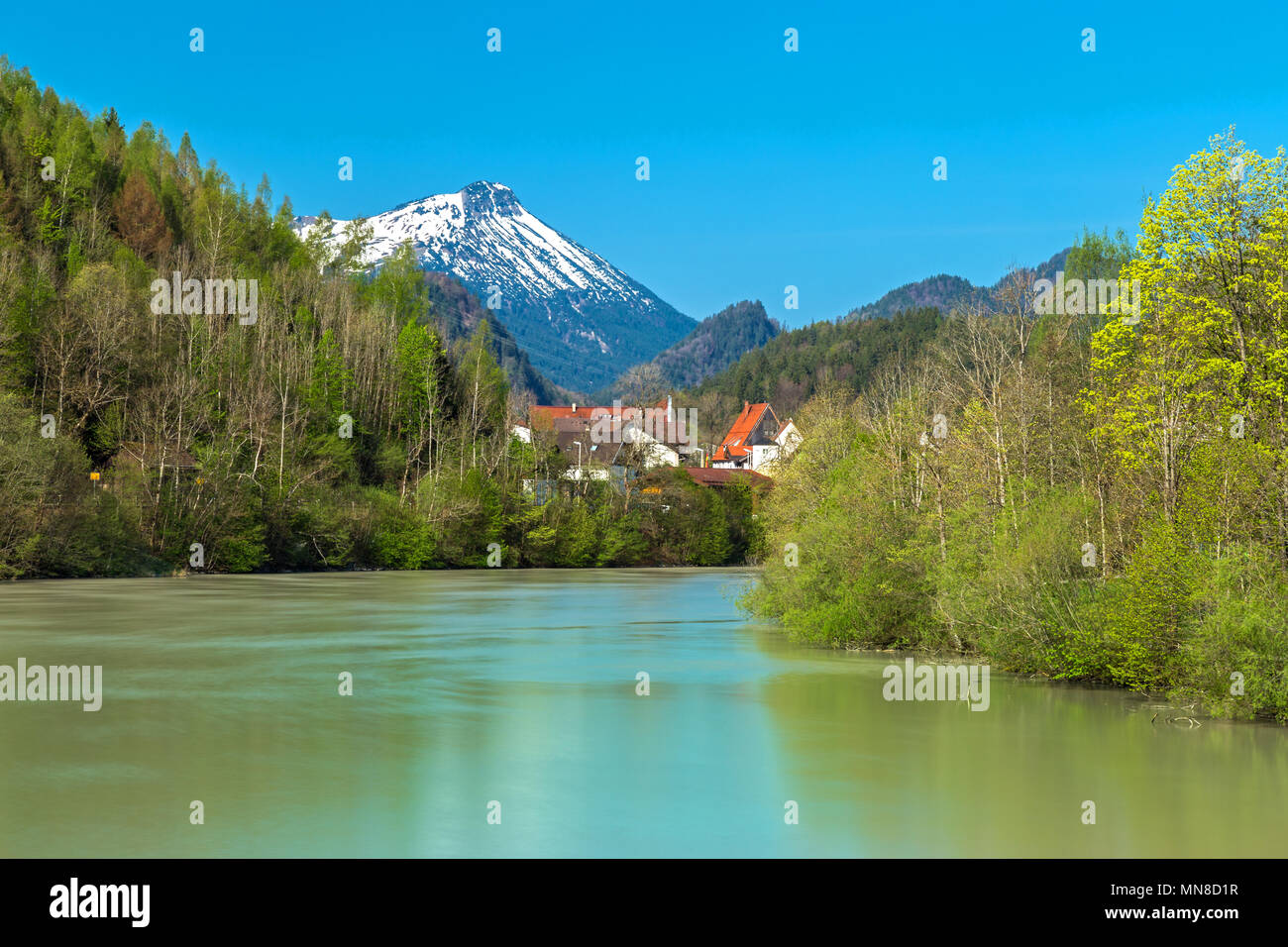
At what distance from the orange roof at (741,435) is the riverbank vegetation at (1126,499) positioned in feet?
421

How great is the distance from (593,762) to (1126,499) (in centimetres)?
1073

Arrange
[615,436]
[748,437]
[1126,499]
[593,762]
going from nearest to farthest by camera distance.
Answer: [593,762] < [1126,499] < [615,436] < [748,437]

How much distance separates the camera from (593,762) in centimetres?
1570

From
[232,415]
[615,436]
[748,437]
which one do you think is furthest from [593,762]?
[748,437]

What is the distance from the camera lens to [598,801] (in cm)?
1345

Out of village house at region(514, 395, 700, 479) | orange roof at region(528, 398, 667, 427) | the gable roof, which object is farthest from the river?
the gable roof

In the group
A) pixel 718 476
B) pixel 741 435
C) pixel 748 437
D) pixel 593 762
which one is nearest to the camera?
pixel 593 762

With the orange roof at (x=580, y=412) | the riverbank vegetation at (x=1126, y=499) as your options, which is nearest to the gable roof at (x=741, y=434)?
the orange roof at (x=580, y=412)

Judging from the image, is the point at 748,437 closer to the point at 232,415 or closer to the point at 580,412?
the point at 580,412

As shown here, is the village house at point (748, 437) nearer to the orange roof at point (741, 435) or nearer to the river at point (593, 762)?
the orange roof at point (741, 435)

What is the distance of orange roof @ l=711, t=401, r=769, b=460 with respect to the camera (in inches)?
6235

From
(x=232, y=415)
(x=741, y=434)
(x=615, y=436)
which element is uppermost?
(x=741, y=434)
